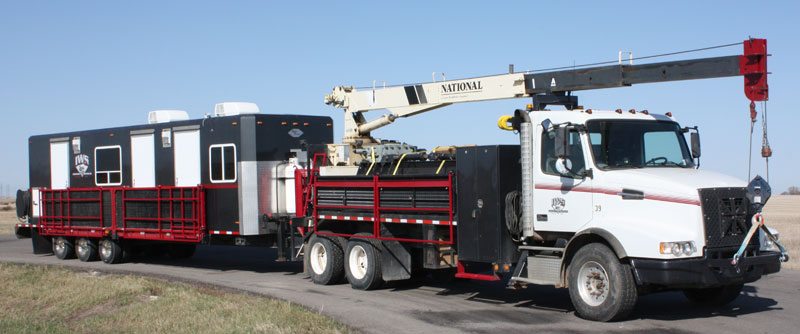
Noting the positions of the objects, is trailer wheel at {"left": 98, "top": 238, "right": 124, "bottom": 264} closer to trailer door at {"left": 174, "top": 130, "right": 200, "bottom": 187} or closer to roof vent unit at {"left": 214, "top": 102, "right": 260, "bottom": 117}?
trailer door at {"left": 174, "top": 130, "right": 200, "bottom": 187}

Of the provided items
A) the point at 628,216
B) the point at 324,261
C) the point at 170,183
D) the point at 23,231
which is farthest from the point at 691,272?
the point at 23,231

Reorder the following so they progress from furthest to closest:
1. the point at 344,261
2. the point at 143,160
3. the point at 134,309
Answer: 1. the point at 143,160
2. the point at 344,261
3. the point at 134,309

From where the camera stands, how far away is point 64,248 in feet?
77.4

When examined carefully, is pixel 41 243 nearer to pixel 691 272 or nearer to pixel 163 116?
pixel 163 116

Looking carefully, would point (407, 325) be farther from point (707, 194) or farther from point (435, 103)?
point (435, 103)

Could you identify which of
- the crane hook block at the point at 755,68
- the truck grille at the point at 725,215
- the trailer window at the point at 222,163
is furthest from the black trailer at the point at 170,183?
the crane hook block at the point at 755,68

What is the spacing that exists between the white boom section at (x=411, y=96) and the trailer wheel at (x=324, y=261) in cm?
274

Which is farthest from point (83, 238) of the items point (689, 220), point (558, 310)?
point (689, 220)

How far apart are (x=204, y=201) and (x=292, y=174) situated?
2.31 metres

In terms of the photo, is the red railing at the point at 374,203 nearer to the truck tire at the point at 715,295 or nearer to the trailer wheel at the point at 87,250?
the truck tire at the point at 715,295

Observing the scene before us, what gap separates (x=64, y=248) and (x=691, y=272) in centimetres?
1853

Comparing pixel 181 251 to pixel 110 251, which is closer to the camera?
pixel 110 251

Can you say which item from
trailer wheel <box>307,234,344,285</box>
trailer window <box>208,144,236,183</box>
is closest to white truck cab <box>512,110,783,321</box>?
trailer wheel <box>307,234,344,285</box>

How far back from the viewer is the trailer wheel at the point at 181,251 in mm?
23234
